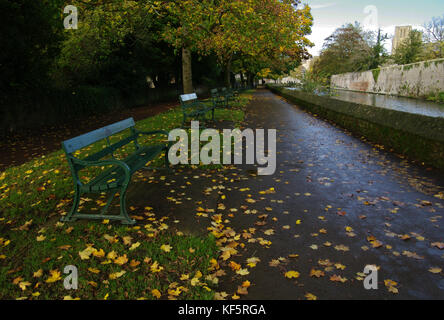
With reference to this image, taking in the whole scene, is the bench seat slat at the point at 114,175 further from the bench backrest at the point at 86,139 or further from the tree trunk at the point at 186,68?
the tree trunk at the point at 186,68

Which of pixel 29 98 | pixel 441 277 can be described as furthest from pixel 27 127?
pixel 441 277

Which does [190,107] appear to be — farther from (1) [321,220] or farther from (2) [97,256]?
(2) [97,256]

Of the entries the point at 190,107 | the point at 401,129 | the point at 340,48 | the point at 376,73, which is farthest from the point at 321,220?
the point at 340,48

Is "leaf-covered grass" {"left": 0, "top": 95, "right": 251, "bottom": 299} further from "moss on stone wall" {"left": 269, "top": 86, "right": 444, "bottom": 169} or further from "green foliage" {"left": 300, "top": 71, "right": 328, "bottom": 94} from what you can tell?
"green foliage" {"left": 300, "top": 71, "right": 328, "bottom": 94}

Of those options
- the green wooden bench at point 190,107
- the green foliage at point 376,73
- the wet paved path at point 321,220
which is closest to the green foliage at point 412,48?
the green foliage at point 376,73

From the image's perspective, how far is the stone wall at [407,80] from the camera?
2603cm

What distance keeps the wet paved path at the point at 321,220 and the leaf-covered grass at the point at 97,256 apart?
0.30 meters

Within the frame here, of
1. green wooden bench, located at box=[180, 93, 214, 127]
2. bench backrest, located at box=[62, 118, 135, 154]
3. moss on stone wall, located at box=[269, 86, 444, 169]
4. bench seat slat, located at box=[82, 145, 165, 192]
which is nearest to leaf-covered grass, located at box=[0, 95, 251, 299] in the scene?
bench seat slat, located at box=[82, 145, 165, 192]

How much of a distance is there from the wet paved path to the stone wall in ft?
59.8

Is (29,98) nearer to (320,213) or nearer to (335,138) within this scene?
(335,138)

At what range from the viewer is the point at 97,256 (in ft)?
11.2

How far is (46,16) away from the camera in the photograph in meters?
11.9
